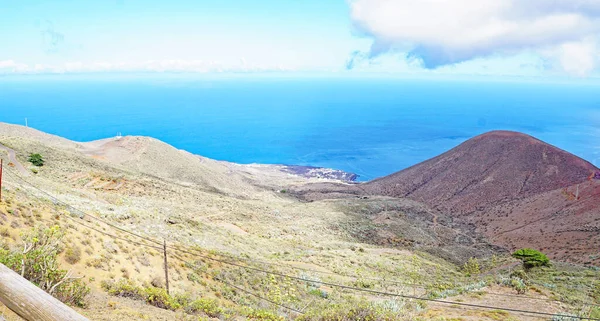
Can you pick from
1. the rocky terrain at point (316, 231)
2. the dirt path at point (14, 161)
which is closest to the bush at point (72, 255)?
the rocky terrain at point (316, 231)

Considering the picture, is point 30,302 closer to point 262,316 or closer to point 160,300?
point 160,300

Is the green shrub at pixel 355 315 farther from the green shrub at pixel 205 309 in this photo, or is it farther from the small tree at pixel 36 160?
the small tree at pixel 36 160

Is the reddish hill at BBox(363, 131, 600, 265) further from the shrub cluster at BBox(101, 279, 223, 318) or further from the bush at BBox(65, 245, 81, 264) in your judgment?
the bush at BBox(65, 245, 81, 264)

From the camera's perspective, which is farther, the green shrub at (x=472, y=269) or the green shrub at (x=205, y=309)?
the green shrub at (x=472, y=269)

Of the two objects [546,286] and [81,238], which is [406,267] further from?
[81,238]

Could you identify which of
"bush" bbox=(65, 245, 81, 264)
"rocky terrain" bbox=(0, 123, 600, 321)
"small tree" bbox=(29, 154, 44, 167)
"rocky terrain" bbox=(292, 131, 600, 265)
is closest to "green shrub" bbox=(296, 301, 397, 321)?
"rocky terrain" bbox=(0, 123, 600, 321)

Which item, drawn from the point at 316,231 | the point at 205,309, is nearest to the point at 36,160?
the point at 316,231

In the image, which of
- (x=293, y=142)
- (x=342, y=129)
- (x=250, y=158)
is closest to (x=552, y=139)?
(x=342, y=129)
